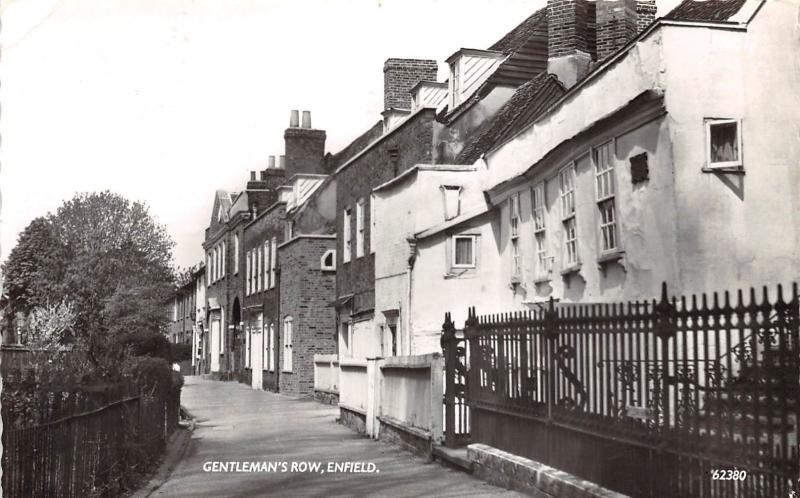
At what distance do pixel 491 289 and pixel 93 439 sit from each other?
425 inches

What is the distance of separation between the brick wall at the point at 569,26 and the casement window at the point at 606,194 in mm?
6250

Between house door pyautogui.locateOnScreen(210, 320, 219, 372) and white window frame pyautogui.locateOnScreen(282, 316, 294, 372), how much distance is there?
16.4 m

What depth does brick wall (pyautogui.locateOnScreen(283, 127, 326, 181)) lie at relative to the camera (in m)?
38.3

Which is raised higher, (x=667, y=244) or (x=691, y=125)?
(x=691, y=125)

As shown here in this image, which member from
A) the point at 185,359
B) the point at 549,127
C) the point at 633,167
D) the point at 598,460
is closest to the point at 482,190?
the point at 549,127

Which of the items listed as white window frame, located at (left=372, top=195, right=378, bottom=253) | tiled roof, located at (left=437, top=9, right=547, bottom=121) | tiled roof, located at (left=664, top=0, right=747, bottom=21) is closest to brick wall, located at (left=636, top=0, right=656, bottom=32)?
tiled roof, located at (left=664, top=0, right=747, bottom=21)

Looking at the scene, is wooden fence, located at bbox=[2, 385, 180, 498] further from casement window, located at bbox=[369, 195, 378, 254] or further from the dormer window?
the dormer window

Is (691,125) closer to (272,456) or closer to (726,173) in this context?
(726,173)

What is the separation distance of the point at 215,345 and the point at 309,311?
64.4 ft

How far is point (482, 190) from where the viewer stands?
19328mm

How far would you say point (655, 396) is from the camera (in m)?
7.29

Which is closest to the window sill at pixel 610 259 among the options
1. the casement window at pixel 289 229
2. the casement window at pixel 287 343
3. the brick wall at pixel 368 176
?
the brick wall at pixel 368 176

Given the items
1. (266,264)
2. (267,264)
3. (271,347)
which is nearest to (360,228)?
(271,347)

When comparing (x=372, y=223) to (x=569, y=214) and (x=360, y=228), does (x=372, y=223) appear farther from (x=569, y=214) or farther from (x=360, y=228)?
(x=569, y=214)
